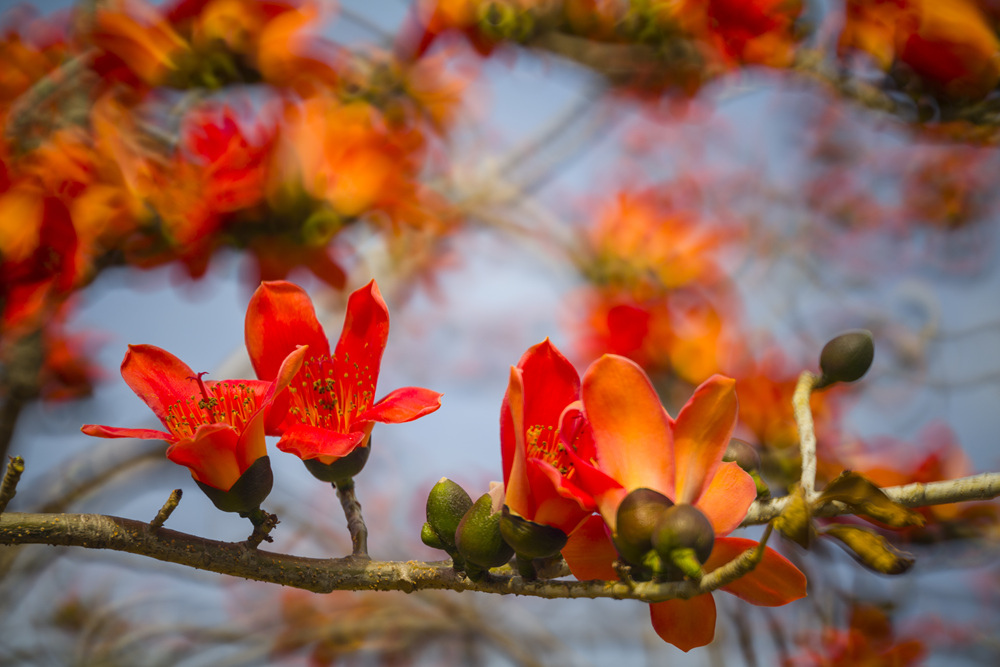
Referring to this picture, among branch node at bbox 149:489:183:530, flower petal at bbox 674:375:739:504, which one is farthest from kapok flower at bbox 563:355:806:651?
branch node at bbox 149:489:183:530

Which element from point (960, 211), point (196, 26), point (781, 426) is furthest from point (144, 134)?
point (960, 211)

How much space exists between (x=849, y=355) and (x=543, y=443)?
23 centimetres

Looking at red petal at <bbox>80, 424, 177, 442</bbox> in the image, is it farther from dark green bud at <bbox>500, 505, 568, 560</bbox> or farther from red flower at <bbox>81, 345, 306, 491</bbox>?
dark green bud at <bbox>500, 505, 568, 560</bbox>

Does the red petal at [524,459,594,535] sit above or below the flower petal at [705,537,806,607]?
above

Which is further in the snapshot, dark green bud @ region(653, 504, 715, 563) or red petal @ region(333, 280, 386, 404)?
red petal @ region(333, 280, 386, 404)

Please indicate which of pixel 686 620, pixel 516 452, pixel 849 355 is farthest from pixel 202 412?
pixel 849 355

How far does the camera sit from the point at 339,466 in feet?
1.26

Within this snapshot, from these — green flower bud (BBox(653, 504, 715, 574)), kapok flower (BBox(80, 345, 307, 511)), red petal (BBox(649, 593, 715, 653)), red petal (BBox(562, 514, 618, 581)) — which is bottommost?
red petal (BBox(649, 593, 715, 653))

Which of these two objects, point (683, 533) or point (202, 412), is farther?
point (202, 412)

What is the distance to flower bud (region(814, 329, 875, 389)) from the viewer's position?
1.35ft

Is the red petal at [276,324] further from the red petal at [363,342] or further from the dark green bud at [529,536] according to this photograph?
the dark green bud at [529,536]

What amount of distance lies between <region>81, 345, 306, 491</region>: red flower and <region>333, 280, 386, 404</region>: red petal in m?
0.04

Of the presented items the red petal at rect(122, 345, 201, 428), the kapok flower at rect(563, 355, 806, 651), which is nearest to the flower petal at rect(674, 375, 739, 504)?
the kapok flower at rect(563, 355, 806, 651)

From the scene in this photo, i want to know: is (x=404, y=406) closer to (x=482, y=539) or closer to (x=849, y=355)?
(x=482, y=539)
